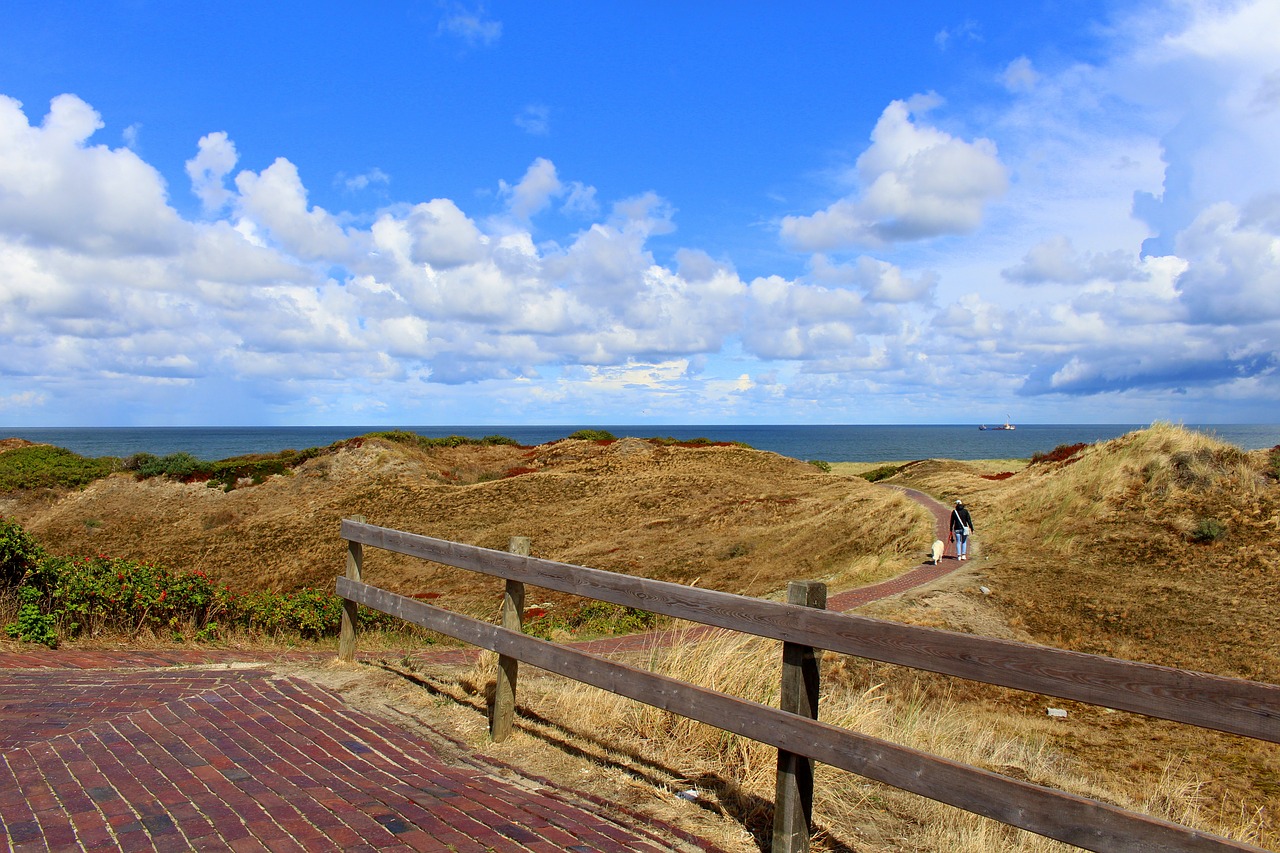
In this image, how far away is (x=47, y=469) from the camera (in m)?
38.5

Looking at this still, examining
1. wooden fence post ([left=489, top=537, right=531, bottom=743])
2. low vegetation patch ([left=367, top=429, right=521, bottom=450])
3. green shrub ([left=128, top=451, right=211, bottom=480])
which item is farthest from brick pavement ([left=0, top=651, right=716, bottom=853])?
low vegetation patch ([left=367, top=429, right=521, bottom=450])

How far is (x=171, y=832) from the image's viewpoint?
12.6ft

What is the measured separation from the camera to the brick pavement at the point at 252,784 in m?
3.86

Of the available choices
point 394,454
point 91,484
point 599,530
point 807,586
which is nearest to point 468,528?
point 599,530

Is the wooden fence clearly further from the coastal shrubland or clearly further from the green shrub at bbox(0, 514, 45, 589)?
the green shrub at bbox(0, 514, 45, 589)

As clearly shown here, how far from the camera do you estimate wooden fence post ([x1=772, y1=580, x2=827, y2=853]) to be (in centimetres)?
394

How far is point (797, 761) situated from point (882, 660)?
2.68ft

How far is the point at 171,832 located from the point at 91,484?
1604 inches

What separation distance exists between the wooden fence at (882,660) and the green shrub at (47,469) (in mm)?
40518

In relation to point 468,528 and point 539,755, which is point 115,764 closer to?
point 539,755

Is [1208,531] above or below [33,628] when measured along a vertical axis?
below

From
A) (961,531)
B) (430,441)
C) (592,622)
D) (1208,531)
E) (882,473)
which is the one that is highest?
(430,441)

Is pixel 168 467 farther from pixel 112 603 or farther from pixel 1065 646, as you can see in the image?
pixel 1065 646

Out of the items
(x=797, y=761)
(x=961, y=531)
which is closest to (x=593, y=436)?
(x=961, y=531)
